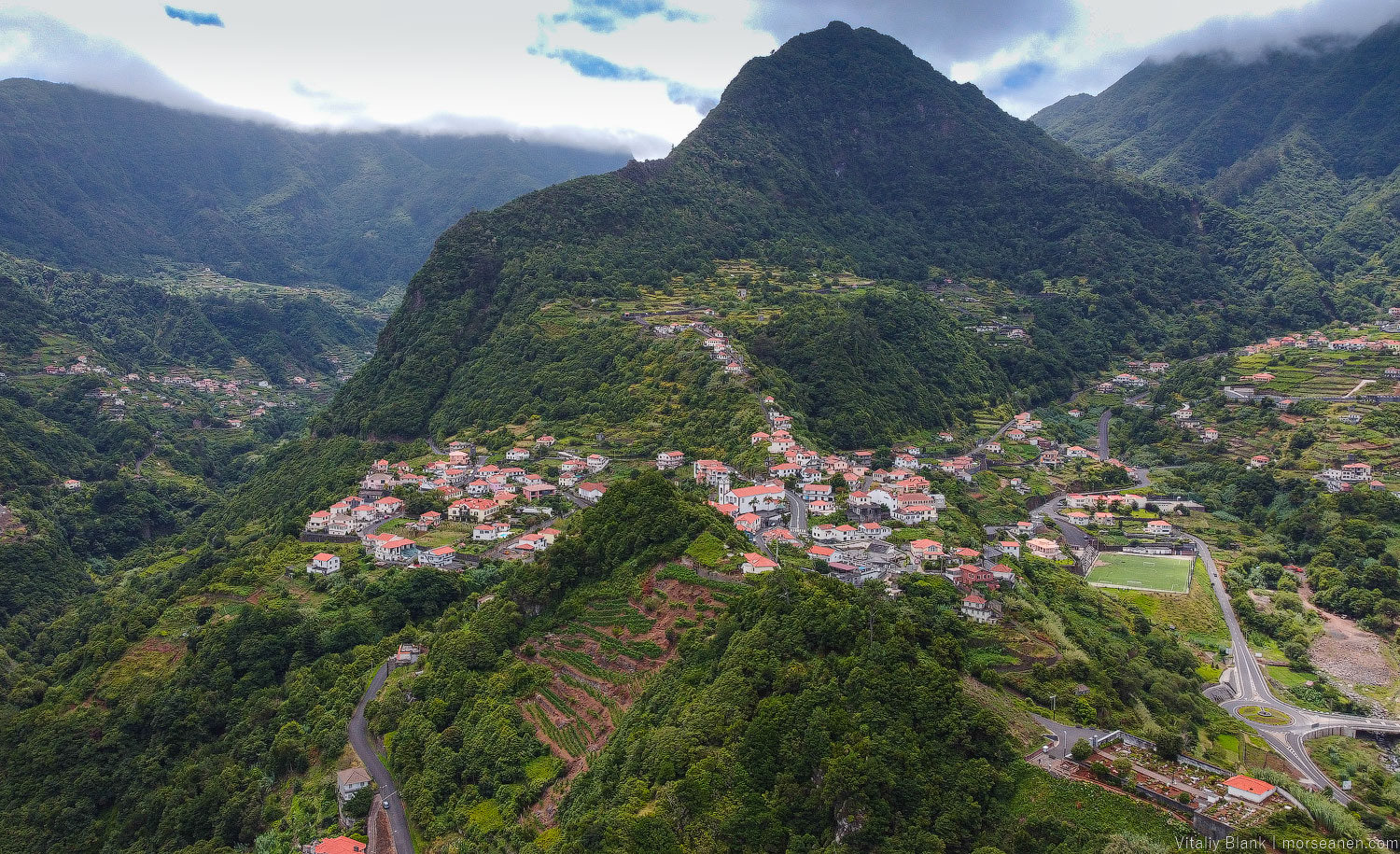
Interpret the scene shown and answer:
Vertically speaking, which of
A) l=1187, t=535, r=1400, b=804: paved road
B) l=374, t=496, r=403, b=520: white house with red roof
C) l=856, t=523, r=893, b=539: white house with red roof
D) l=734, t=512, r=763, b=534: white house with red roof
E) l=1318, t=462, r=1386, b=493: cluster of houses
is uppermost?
l=1318, t=462, r=1386, b=493: cluster of houses

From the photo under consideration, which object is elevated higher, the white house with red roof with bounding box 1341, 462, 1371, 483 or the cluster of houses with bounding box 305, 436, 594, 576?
the white house with red roof with bounding box 1341, 462, 1371, 483

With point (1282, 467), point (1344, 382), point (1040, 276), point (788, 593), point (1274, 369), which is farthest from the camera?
point (1040, 276)

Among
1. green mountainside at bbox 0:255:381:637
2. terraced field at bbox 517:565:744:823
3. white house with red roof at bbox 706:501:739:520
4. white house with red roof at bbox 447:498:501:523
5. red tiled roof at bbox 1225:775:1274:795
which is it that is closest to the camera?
red tiled roof at bbox 1225:775:1274:795

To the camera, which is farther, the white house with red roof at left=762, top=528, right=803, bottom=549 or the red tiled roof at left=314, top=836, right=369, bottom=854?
the white house with red roof at left=762, top=528, right=803, bottom=549

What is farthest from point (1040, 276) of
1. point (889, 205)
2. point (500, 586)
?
point (500, 586)

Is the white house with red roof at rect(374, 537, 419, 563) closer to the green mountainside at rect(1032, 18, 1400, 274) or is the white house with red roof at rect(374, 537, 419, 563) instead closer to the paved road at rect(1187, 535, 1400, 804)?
the paved road at rect(1187, 535, 1400, 804)

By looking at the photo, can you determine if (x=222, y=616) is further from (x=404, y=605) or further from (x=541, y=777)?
(x=541, y=777)

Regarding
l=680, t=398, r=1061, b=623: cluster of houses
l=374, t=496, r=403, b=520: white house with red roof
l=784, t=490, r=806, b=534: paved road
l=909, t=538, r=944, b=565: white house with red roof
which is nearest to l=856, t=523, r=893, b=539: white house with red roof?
l=680, t=398, r=1061, b=623: cluster of houses
